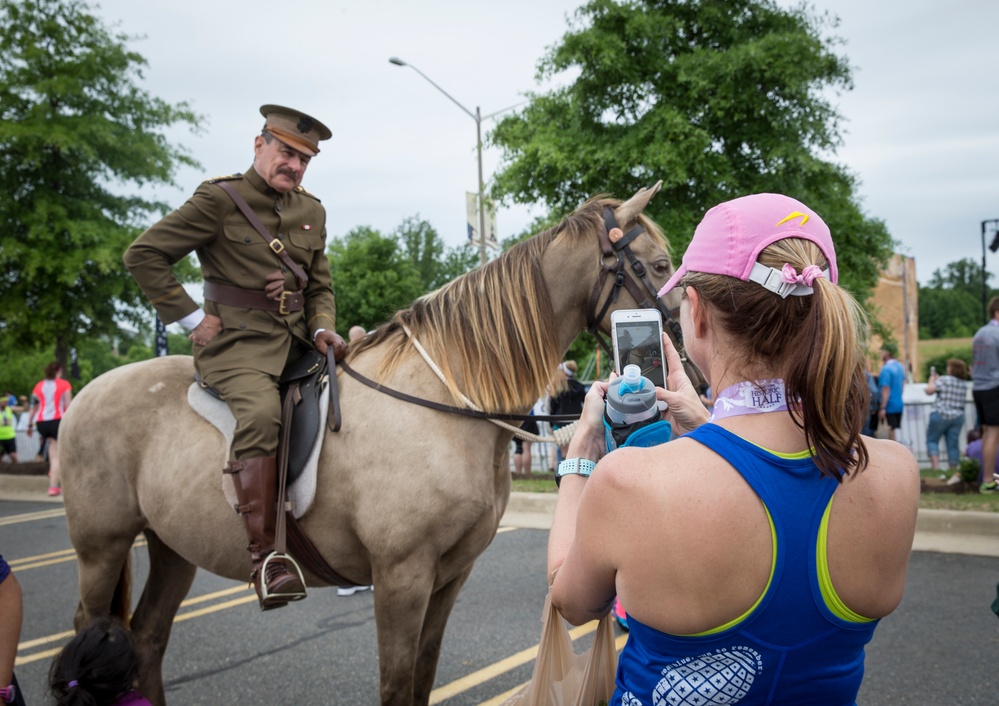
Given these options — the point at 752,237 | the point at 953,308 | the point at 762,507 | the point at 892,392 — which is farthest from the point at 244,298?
the point at 953,308

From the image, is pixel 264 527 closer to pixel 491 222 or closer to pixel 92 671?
pixel 92 671

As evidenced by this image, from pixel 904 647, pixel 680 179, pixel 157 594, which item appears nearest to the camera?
pixel 157 594

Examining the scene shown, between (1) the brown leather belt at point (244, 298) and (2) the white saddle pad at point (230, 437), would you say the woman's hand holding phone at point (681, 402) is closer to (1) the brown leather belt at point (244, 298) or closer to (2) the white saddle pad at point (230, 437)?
(2) the white saddle pad at point (230, 437)

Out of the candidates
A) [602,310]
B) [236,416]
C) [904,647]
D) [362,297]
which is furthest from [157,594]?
[362,297]

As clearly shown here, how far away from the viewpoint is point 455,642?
5125mm

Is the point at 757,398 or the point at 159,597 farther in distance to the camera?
the point at 159,597

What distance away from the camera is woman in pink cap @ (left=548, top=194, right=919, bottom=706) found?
1246 millimetres

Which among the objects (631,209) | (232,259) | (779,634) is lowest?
(779,634)

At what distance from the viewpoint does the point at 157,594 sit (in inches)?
156

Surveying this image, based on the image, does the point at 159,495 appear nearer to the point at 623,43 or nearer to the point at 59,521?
the point at 59,521

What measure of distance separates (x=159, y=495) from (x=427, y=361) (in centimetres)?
136

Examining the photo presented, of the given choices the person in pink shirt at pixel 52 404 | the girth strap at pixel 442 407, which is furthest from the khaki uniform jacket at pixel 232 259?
the person in pink shirt at pixel 52 404

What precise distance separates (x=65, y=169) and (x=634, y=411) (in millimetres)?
18990

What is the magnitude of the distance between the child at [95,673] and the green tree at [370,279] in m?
39.7
